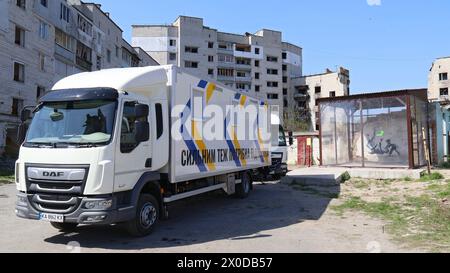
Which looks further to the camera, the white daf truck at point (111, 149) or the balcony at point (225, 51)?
the balcony at point (225, 51)

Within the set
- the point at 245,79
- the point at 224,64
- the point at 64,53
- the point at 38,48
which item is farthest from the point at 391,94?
the point at 245,79

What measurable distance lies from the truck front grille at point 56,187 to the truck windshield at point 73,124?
0.45 meters

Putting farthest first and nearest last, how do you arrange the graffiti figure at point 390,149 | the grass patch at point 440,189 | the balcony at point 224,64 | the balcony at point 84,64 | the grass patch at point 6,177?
the balcony at point 224,64, the balcony at point 84,64, the graffiti figure at point 390,149, the grass patch at point 6,177, the grass patch at point 440,189

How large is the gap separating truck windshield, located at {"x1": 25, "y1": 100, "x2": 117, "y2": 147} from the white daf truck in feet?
0.05

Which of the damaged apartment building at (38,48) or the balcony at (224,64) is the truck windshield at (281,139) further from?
the balcony at (224,64)

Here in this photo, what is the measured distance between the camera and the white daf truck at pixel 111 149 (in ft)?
22.2

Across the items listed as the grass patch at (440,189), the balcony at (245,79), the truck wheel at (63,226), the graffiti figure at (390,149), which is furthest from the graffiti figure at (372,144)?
the balcony at (245,79)

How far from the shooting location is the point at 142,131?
7367 mm

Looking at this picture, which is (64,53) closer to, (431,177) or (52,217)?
(431,177)

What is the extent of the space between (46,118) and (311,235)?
538 centimetres

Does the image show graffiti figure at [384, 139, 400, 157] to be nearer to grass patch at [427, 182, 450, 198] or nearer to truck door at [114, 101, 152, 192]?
grass patch at [427, 182, 450, 198]

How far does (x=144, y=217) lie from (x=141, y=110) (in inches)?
78.9

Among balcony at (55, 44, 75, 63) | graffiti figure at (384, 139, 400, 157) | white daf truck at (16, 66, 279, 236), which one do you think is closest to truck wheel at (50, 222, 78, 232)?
white daf truck at (16, 66, 279, 236)

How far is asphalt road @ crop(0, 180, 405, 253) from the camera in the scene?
23.1 ft
